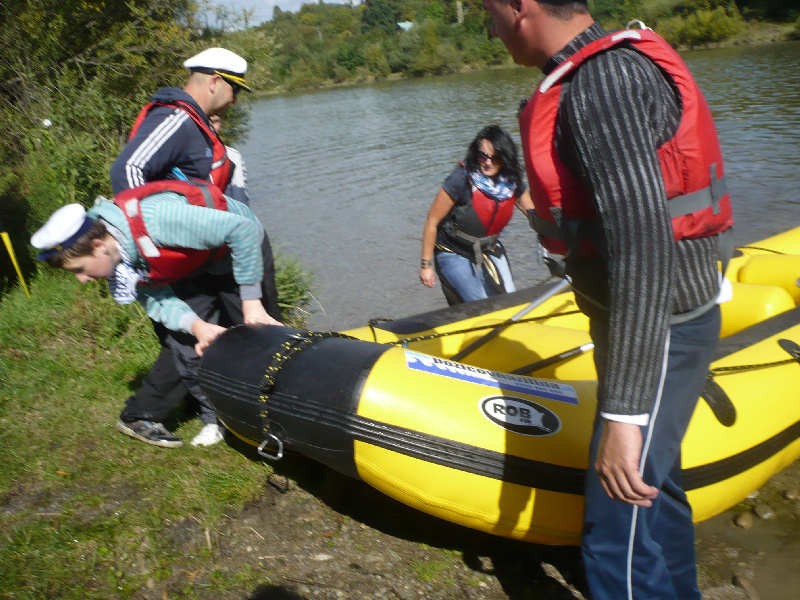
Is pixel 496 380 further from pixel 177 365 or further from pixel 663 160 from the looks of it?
pixel 177 365

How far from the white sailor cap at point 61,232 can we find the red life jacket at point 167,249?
6.5 inches

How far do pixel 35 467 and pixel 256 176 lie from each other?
1091cm

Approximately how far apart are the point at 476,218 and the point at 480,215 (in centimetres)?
3

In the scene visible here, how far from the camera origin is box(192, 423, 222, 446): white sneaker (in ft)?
9.83

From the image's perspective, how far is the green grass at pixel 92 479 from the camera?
223cm

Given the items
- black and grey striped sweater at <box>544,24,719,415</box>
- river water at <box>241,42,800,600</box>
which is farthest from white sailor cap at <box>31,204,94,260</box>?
river water at <box>241,42,800,600</box>

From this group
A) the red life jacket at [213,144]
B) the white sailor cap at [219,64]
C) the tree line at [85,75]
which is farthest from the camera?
the tree line at [85,75]

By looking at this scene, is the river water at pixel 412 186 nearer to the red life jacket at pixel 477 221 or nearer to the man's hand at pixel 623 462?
the man's hand at pixel 623 462

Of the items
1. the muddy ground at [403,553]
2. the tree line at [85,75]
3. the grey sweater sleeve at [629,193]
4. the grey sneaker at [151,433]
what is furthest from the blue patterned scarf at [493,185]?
the grey sweater sleeve at [629,193]

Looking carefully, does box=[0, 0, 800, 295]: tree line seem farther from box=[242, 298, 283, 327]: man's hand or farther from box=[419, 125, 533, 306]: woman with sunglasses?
box=[242, 298, 283, 327]: man's hand

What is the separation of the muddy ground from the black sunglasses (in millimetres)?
1908

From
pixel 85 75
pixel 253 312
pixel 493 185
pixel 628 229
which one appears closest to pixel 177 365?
pixel 253 312

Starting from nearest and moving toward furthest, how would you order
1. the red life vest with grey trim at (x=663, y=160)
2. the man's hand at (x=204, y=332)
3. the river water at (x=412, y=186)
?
the red life vest with grey trim at (x=663, y=160)
the man's hand at (x=204, y=332)
the river water at (x=412, y=186)

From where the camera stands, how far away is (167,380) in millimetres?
2924
